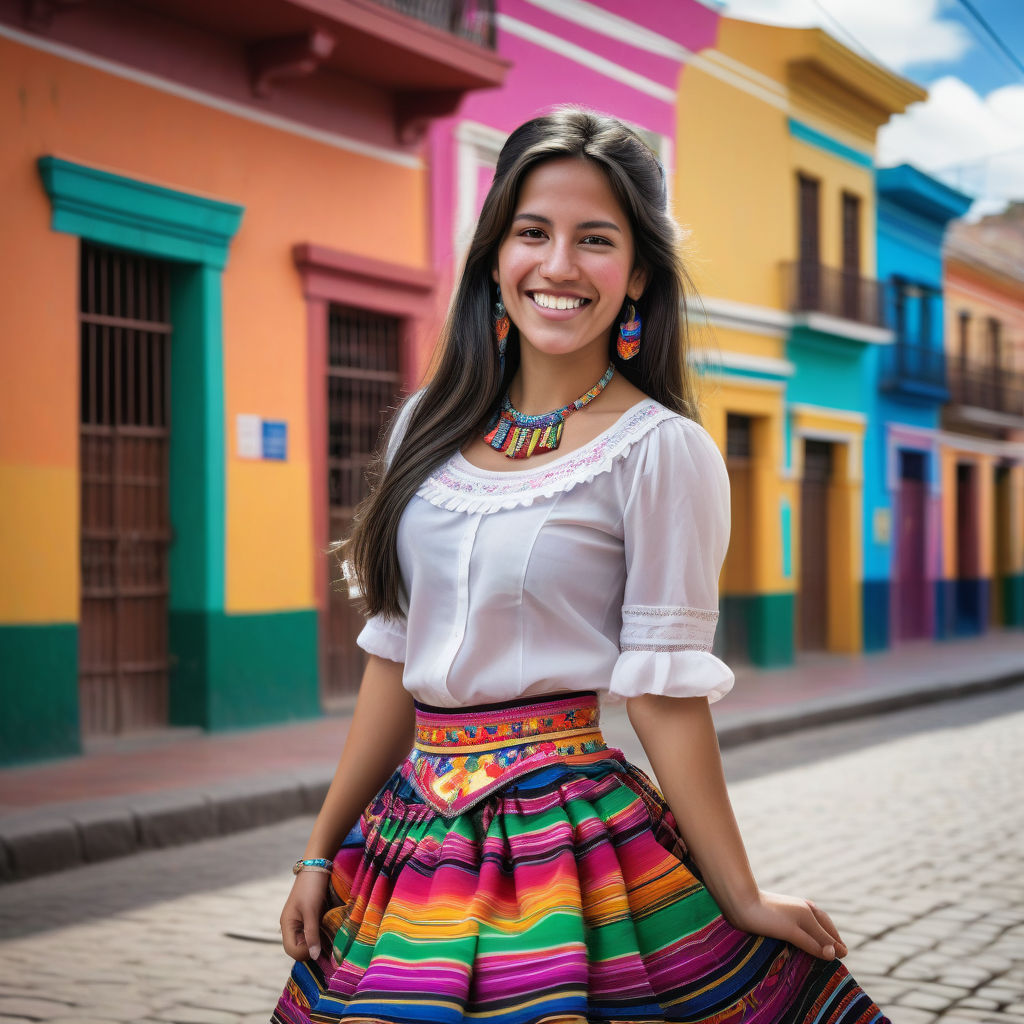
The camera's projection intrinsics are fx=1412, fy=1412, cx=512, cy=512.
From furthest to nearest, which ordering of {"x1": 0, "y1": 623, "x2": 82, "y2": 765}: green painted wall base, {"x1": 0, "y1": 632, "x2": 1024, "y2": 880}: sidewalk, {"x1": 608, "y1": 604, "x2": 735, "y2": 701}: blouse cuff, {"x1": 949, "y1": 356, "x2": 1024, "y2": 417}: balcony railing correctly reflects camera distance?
{"x1": 949, "y1": 356, "x2": 1024, "y2": 417}: balcony railing
{"x1": 0, "y1": 623, "x2": 82, "y2": 765}: green painted wall base
{"x1": 0, "y1": 632, "x2": 1024, "y2": 880}: sidewalk
{"x1": 608, "y1": 604, "x2": 735, "y2": 701}: blouse cuff

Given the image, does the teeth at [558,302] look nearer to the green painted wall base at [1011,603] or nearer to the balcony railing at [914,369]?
the balcony railing at [914,369]

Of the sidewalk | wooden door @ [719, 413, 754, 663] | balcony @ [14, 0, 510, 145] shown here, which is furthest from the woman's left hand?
wooden door @ [719, 413, 754, 663]

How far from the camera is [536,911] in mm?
1688

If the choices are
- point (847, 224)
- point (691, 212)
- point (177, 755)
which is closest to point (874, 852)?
point (177, 755)

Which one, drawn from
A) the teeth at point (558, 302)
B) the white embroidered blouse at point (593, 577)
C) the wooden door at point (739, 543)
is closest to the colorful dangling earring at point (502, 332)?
the teeth at point (558, 302)

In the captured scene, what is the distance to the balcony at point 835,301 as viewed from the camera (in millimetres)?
16812

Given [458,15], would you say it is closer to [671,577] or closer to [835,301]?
[835,301]

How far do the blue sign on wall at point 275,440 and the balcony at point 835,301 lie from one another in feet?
28.3

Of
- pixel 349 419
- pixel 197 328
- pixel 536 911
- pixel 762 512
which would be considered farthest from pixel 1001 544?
pixel 536 911

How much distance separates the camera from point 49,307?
323 inches

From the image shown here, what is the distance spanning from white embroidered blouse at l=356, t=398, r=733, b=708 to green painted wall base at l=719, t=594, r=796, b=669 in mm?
14320

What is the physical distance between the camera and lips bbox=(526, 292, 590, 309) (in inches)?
75.3

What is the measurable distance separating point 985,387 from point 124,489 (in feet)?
58.0

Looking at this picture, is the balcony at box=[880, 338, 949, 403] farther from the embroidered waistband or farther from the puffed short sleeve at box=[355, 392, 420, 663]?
the embroidered waistband
